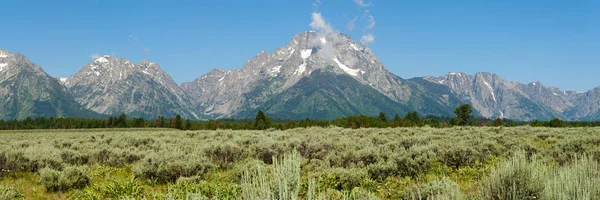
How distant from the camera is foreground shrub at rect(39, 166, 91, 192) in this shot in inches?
482

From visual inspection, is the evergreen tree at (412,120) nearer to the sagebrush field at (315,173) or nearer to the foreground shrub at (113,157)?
the sagebrush field at (315,173)

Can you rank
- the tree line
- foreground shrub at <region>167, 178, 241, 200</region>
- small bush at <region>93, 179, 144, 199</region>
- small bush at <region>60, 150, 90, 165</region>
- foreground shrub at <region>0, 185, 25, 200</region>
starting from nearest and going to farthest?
foreground shrub at <region>0, 185, 25, 200</region>
foreground shrub at <region>167, 178, 241, 200</region>
small bush at <region>93, 179, 144, 199</region>
small bush at <region>60, 150, 90, 165</region>
the tree line

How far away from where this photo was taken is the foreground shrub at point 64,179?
1223cm

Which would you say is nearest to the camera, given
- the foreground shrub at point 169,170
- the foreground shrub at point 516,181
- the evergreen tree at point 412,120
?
the foreground shrub at point 516,181

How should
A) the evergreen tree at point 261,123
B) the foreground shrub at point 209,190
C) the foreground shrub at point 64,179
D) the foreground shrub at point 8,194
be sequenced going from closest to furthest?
1. the foreground shrub at point 8,194
2. the foreground shrub at point 209,190
3. the foreground shrub at point 64,179
4. the evergreen tree at point 261,123

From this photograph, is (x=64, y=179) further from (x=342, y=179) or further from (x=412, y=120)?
(x=412, y=120)

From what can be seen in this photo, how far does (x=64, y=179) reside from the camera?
12.2 m

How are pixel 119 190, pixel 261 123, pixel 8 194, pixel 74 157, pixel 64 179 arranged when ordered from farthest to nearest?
pixel 261 123
pixel 74 157
pixel 64 179
pixel 119 190
pixel 8 194

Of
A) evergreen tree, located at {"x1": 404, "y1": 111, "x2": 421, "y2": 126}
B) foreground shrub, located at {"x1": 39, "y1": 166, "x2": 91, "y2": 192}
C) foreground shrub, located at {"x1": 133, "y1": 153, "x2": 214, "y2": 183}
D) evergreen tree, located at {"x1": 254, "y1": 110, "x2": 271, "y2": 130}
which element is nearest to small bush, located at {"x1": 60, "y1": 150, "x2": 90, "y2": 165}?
foreground shrub, located at {"x1": 39, "y1": 166, "x2": 91, "y2": 192}

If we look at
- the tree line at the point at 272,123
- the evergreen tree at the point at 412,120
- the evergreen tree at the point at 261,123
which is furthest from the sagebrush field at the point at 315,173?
the evergreen tree at the point at 412,120

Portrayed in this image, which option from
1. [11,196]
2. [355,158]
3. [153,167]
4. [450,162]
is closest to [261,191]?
[11,196]

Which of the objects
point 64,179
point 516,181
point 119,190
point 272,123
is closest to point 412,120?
point 272,123

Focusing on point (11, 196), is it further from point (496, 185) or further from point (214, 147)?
point (496, 185)

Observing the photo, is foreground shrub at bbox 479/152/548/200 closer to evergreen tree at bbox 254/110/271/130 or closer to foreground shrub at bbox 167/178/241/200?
foreground shrub at bbox 167/178/241/200
